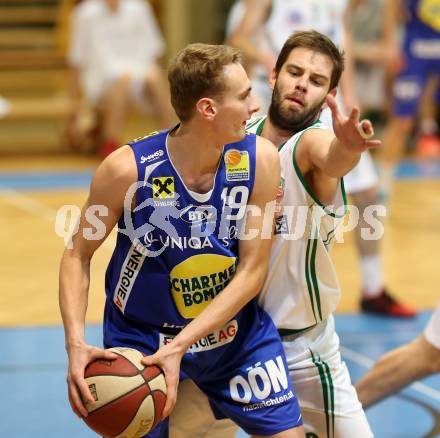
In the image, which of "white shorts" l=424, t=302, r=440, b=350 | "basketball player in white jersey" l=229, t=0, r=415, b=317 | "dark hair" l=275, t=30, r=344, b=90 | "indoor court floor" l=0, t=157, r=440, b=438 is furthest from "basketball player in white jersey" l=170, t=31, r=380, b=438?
"basketball player in white jersey" l=229, t=0, r=415, b=317

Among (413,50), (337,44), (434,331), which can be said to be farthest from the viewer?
(413,50)

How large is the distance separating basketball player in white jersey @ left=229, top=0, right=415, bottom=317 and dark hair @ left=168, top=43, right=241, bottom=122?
2915 mm

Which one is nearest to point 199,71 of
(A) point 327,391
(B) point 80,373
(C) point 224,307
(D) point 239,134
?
(D) point 239,134

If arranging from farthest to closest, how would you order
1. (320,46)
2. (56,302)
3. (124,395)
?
(56,302)
(320,46)
(124,395)

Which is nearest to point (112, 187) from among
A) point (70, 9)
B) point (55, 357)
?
point (55, 357)

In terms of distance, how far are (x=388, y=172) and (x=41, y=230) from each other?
295 centimetres

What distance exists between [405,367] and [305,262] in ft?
2.88

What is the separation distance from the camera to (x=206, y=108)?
2994 mm

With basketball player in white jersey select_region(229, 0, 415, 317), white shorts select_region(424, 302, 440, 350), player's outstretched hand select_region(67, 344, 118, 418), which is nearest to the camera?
player's outstretched hand select_region(67, 344, 118, 418)

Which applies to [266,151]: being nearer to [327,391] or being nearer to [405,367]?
[327,391]

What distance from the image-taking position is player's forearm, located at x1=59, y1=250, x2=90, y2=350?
302 cm

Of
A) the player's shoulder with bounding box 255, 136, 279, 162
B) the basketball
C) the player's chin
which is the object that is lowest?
Answer: the basketball

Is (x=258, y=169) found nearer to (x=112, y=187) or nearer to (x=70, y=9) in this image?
(x=112, y=187)

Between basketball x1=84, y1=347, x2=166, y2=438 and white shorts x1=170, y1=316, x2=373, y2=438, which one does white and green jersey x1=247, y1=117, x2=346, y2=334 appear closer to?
white shorts x1=170, y1=316, x2=373, y2=438
